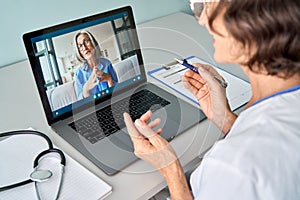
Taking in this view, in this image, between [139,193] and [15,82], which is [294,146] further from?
[15,82]

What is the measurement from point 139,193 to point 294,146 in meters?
0.37

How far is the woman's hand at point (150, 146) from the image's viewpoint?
879 mm

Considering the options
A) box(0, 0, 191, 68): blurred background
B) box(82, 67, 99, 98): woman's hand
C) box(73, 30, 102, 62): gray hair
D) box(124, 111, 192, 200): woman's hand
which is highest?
box(0, 0, 191, 68): blurred background

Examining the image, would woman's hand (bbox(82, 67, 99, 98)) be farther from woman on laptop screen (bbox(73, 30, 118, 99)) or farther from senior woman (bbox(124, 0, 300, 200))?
senior woman (bbox(124, 0, 300, 200))

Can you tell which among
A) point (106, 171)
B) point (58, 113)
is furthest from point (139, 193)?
point (58, 113)

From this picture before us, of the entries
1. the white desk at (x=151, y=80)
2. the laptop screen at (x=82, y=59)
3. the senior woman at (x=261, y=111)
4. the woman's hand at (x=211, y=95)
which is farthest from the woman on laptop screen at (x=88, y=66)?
the senior woman at (x=261, y=111)

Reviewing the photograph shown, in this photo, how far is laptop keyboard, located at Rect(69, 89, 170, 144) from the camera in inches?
39.7

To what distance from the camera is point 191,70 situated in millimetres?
1118

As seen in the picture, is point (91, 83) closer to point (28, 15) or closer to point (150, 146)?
point (150, 146)

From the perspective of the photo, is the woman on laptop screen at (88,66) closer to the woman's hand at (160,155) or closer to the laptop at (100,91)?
the laptop at (100,91)

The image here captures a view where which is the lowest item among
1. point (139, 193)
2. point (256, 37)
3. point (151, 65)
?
point (139, 193)

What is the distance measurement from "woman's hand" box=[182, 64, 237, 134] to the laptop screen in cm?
21

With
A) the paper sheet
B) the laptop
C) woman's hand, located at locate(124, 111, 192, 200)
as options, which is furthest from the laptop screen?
woman's hand, located at locate(124, 111, 192, 200)

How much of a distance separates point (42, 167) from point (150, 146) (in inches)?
10.7
